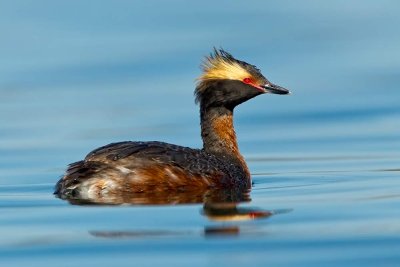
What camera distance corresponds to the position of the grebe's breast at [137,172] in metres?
14.2

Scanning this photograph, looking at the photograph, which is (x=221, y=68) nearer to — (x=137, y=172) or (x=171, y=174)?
(x=171, y=174)

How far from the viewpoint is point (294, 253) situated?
11414 millimetres

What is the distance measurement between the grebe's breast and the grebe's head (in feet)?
3.10

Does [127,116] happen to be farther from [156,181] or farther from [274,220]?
[274,220]

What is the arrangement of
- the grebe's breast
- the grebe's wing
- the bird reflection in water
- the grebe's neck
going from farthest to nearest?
the grebe's neck < the grebe's wing < the grebe's breast < the bird reflection in water

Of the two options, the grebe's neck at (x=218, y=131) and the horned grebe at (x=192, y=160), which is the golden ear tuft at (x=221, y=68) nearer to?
the horned grebe at (x=192, y=160)

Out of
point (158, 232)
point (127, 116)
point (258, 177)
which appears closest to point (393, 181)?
point (258, 177)

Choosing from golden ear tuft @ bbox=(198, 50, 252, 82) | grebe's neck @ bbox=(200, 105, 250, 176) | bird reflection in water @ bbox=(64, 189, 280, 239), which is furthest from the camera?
grebe's neck @ bbox=(200, 105, 250, 176)

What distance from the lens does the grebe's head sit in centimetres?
1562

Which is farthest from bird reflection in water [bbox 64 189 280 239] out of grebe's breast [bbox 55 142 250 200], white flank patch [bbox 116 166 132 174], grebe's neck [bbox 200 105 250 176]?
grebe's neck [bbox 200 105 250 176]

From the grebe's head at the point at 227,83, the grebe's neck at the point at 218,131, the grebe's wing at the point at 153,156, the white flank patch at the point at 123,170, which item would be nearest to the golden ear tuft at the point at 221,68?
the grebe's head at the point at 227,83

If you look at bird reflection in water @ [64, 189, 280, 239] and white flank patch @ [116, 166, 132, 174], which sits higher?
white flank patch @ [116, 166, 132, 174]

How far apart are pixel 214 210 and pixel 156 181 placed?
1.03 m

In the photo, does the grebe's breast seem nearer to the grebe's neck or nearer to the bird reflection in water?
the bird reflection in water
